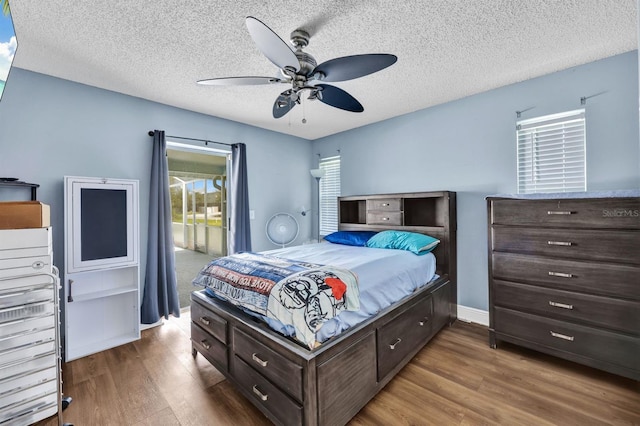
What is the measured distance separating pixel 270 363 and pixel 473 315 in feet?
8.17

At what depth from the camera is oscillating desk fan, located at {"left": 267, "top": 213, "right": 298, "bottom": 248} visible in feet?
13.1

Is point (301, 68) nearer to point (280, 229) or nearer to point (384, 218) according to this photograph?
point (384, 218)

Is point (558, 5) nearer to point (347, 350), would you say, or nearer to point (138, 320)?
point (347, 350)

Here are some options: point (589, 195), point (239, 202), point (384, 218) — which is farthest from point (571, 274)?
point (239, 202)

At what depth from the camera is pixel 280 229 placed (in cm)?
400

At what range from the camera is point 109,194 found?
268 cm

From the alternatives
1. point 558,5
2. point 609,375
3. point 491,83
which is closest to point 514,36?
point 558,5

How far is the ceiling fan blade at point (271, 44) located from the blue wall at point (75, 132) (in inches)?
90.0

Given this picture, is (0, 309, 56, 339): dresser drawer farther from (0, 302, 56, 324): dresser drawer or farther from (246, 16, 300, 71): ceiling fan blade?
(246, 16, 300, 71): ceiling fan blade

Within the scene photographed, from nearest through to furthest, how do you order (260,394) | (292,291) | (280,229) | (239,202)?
(292,291)
(260,394)
(239,202)
(280,229)

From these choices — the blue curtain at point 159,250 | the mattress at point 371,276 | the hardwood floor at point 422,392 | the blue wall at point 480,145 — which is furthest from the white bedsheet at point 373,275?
the blue curtain at point 159,250

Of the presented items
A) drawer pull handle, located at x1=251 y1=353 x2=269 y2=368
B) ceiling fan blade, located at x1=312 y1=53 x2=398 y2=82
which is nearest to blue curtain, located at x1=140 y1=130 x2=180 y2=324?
drawer pull handle, located at x1=251 y1=353 x2=269 y2=368

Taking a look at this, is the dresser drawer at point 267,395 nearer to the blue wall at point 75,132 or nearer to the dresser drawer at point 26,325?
the dresser drawer at point 26,325

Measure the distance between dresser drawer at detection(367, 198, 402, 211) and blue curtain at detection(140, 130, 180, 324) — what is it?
2509 millimetres
